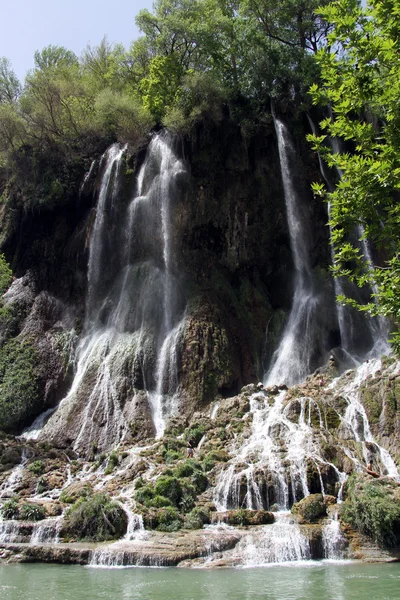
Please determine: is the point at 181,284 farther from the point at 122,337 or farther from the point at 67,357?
the point at 67,357

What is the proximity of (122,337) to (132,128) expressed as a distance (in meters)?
14.5

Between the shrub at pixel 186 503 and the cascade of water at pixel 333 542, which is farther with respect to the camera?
the shrub at pixel 186 503

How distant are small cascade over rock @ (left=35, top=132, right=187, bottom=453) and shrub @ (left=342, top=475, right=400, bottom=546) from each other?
12.0 metres

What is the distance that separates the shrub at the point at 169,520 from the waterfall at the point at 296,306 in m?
12.5

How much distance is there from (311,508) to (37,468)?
38.6ft

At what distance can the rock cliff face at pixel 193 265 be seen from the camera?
92.0 feet

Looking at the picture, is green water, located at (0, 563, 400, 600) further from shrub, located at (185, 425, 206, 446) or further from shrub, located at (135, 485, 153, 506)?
shrub, located at (185, 425, 206, 446)

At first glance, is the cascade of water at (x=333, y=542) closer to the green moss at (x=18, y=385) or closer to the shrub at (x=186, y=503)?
the shrub at (x=186, y=503)

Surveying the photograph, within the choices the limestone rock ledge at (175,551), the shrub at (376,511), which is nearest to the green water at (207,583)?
the limestone rock ledge at (175,551)

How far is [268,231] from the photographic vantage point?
33.0m

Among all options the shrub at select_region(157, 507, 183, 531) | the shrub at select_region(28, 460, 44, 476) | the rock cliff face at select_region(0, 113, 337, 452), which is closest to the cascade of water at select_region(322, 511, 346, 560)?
the shrub at select_region(157, 507, 183, 531)

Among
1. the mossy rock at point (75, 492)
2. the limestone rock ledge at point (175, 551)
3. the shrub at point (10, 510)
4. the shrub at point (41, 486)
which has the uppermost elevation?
Answer: the shrub at point (41, 486)

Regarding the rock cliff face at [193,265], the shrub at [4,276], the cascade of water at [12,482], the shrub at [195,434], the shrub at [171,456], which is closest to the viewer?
the shrub at [171,456]

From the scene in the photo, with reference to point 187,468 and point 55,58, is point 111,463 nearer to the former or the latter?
point 187,468
